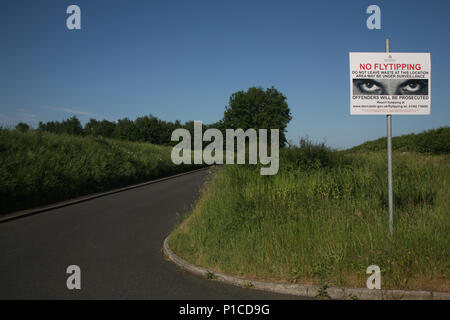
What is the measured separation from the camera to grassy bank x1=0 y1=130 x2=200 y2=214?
11023mm

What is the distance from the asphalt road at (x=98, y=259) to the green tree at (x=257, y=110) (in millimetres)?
50948

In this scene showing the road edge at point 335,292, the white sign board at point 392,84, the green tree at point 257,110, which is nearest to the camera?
the road edge at point 335,292

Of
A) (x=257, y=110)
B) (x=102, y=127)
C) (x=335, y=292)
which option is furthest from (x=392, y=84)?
(x=102, y=127)

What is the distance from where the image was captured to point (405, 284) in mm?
4156

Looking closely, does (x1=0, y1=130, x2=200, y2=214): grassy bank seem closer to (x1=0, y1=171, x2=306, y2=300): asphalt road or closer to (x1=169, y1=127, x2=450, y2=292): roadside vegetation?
(x1=0, y1=171, x2=306, y2=300): asphalt road

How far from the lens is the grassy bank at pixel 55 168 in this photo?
11.0 meters

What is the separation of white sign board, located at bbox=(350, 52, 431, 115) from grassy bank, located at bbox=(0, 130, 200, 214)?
11.7 m

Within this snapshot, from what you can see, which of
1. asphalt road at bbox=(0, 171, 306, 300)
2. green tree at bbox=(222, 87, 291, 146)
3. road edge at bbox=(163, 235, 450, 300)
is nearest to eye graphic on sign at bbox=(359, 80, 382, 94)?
road edge at bbox=(163, 235, 450, 300)

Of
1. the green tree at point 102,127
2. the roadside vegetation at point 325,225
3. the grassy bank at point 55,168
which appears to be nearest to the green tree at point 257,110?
the grassy bank at point 55,168

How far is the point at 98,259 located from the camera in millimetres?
5688

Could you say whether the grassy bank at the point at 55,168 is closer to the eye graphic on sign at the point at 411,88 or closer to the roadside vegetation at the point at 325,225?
the roadside vegetation at the point at 325,225

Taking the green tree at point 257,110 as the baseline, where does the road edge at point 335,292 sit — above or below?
below
